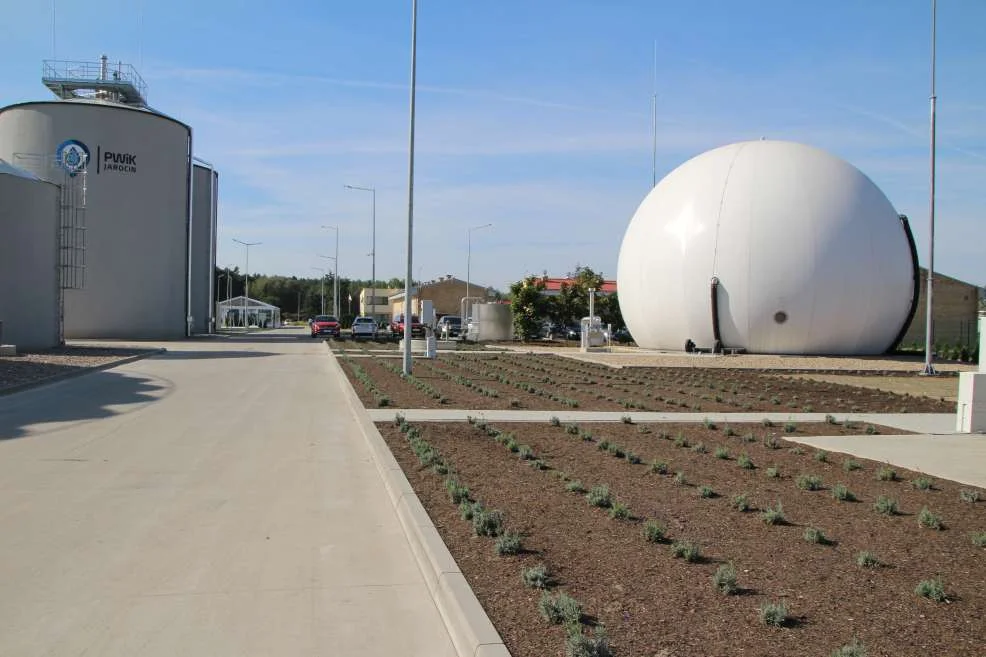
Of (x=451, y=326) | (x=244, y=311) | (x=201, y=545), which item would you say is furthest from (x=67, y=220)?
(x=244, y=311)

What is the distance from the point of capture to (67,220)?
37.7 metres

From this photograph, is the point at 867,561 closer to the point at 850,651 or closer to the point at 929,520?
the point at 929,520

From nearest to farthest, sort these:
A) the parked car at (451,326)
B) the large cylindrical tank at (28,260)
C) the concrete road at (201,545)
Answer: the concrete road at (201,545), the large cylindrical tank at (28,260), the parked car at (451,326)

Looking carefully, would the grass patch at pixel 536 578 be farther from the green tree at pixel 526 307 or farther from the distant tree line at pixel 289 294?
the distant tree line at pixel 289 294

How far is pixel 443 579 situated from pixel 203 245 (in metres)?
59.1

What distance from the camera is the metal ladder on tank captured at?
111 feet

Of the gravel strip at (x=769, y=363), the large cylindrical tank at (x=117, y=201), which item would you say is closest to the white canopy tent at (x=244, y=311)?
the large cylindrical tank at (x=117, y=201)

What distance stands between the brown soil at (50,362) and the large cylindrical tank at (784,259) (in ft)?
74.6

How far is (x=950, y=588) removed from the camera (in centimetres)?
548

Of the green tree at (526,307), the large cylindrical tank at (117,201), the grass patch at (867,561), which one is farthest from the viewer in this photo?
the green tree at (526,307)

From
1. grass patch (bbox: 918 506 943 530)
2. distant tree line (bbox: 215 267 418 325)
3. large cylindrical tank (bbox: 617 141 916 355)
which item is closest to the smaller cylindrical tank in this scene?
large cylindrical tank (bbox: 617 141 916 355)

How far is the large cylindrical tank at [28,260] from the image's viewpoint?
29.7m

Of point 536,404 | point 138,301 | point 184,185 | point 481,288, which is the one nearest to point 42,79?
point 184,185

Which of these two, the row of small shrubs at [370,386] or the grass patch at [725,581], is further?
the row of small shrubs at [370,386]
